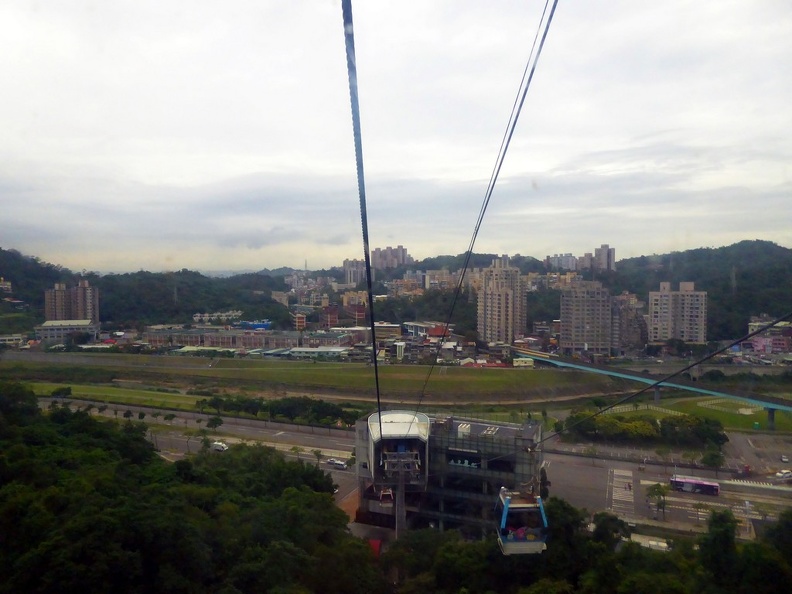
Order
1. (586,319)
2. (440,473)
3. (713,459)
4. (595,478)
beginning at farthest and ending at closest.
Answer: (586,319) < (713,459) < (595,478) < (440,473)

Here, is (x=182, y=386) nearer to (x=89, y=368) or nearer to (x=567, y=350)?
(x=89, y=368)

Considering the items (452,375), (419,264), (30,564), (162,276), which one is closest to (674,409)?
(452,375)

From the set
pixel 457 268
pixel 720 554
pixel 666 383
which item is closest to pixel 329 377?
pixel 457 268

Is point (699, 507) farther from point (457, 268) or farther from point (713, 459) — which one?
point (457, 268)

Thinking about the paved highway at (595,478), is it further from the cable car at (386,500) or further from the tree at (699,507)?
the cable car at (386,500)

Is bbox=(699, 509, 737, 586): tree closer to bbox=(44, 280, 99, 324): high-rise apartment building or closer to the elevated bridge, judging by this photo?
the elevated bridge

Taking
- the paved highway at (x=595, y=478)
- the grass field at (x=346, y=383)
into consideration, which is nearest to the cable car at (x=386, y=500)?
the paved highway at (x=595, y=478)
